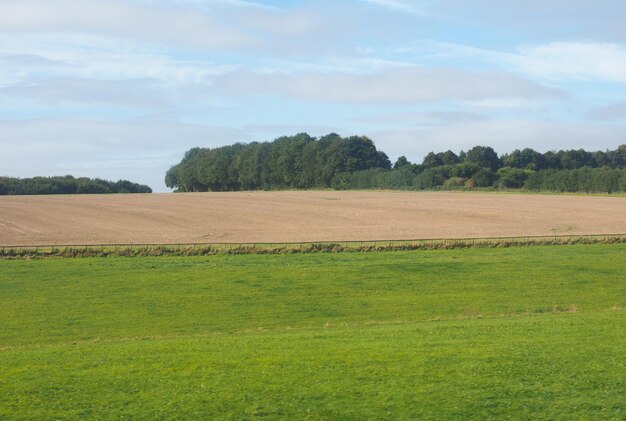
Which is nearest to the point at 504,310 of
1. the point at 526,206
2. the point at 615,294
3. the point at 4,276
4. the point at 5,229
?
the point at 615,294

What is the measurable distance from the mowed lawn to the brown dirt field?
691 inches

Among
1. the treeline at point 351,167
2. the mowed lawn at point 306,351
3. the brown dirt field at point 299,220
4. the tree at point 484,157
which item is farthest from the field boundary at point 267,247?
the tree at point 484,157

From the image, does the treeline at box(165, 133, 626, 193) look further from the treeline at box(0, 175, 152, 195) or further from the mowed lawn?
the mowed lawn

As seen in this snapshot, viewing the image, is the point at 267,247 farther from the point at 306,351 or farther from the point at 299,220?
the point at 306,351

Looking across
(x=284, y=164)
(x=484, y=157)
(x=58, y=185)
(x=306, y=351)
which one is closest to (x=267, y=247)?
(x=306, y=351)

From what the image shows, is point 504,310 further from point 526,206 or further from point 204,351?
point 526,206

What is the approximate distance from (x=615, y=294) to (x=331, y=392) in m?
23.1

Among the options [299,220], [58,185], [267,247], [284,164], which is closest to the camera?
[267,247]

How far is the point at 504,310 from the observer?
1118 inches

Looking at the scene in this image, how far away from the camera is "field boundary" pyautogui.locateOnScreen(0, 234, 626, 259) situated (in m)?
41.8

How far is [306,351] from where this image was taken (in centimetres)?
1542

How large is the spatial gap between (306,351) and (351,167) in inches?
5085

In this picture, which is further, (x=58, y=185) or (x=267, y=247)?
(x=58, y=185)

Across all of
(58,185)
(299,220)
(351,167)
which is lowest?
(299,220)
